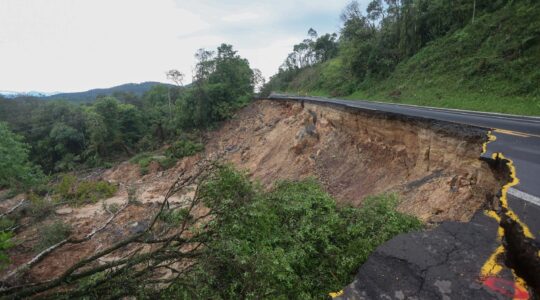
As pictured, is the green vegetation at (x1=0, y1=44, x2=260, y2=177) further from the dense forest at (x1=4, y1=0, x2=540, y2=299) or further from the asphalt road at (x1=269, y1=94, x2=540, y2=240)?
the asphalt road at (x1=269, y1=94, x2=540, y2=240)

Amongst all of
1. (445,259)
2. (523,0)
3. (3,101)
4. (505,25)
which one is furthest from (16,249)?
(3,101)

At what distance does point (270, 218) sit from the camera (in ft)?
20.5

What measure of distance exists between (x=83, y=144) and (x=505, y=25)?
46.9 metres

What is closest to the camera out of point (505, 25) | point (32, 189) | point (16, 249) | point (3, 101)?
point (16, 249)

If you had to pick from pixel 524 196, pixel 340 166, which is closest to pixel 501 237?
pixel 524 196

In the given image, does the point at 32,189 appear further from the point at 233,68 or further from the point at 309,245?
the point at 309,245

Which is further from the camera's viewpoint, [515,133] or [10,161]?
[10,161]

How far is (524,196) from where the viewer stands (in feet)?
13.2

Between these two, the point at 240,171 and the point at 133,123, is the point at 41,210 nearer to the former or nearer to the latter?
the point at 240,171

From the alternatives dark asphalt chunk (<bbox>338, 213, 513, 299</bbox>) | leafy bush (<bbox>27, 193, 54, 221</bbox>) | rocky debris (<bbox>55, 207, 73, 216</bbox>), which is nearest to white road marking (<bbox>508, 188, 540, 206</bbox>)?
dark asphalt chunk (<bbox>338, 213, 513, 299</bbox>)

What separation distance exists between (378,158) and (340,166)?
2.18 meters

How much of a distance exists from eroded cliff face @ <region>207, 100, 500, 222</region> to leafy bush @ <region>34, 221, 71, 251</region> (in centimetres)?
1073

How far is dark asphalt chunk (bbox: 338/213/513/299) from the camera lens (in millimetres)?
3135


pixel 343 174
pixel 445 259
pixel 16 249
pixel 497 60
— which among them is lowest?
pixel 16 249
